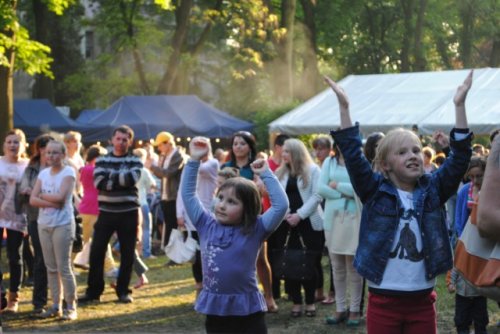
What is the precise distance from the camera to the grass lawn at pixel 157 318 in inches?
381

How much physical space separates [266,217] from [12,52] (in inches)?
582

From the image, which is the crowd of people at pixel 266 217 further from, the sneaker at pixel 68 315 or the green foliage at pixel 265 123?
the green foliage at pixel 265 123

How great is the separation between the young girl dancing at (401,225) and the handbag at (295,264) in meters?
4.51

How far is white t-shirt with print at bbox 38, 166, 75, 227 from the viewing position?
9.83m

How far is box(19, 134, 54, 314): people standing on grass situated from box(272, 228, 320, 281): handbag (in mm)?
2690

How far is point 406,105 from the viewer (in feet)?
65.3

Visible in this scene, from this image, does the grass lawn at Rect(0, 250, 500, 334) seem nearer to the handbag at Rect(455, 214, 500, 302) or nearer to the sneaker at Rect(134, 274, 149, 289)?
the sneaker at Rect(134, 274, 149, 289)

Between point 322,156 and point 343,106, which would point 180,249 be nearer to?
point 322,156

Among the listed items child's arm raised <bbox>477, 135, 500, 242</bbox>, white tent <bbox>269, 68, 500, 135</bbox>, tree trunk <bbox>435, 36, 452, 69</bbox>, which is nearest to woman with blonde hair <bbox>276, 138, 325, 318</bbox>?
child's arm raised <bbox>477, 135, 500, 242</bbox>

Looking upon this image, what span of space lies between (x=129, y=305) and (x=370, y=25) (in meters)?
36.9

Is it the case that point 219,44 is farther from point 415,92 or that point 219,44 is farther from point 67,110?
point 415,92

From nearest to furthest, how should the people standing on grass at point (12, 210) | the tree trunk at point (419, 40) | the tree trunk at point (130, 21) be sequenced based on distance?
the people standing on grass at point (12, 210), the tree trunk at point (130, 21), the tree trunk at point (419, 40)

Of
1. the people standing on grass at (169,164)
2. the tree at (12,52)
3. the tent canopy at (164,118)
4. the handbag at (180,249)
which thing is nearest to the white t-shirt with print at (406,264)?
the handbag at (180,249)

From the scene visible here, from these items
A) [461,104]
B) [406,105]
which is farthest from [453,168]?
[406,105]
